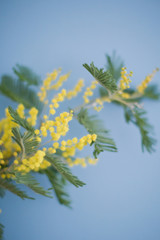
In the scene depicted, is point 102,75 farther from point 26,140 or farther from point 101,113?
point 101,113

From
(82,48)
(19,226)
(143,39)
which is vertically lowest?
(19,226)

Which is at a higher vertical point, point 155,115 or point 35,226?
point 155,115

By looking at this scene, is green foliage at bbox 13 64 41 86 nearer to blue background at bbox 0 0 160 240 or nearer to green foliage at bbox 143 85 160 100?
blue background at bbox 0 0 160 240

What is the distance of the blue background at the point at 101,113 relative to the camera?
3.47ft

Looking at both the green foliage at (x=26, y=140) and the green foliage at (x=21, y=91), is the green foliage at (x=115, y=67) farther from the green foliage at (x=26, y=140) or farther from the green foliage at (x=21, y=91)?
the green foliage at (x=26, y=140)

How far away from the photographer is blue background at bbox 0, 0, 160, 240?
1059mm

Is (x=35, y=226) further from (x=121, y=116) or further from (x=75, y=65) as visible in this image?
(x=75, y=65)

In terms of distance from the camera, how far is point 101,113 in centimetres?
122

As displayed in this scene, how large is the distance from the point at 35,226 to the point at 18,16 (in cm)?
112

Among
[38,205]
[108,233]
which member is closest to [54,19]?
[38,205]

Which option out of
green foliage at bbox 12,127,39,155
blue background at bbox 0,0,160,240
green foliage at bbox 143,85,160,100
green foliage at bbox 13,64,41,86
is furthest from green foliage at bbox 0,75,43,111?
green foliage at bbox 143,85,160,100

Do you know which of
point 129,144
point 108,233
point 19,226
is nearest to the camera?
point 19,226

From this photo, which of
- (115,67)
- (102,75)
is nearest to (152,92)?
(115,67)

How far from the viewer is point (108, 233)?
3.69 ft
